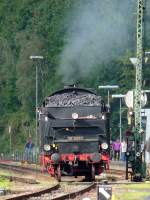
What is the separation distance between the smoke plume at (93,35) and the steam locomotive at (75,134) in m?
23.0

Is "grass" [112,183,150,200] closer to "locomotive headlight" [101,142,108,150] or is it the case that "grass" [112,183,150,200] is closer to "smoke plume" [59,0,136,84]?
"locomotive headlight" [101,142,108,150]

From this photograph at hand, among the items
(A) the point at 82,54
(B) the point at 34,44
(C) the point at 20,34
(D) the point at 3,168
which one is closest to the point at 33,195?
(D) the point at 3,168

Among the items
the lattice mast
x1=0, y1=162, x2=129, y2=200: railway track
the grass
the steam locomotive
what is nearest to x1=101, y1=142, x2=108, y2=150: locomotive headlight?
the steam locomotive

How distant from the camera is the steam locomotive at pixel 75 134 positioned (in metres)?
36.9

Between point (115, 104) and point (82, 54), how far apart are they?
1473 centimetres

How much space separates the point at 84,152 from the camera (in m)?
37.0

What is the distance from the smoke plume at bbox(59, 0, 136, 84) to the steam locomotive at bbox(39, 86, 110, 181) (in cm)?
2296

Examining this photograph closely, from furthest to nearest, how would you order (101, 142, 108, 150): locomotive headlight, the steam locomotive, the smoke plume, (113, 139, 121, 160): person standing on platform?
the smoke plume → (113, 139, 121, 160): person standing on platform → the steam locomotive → (101, 142, 108, 150): locomotive headlight

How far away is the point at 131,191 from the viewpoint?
3108cm

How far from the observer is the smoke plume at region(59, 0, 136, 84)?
63.5m

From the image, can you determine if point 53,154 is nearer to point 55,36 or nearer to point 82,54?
point 82,54

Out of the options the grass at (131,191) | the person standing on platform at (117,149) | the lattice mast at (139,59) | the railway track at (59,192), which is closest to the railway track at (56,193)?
the railway track at (59,192)

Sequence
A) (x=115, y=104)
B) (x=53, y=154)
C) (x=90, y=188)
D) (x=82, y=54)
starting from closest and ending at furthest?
(x=90, y=188), (x=53, y=154), (x=82, y=54), (x=115, y=104)

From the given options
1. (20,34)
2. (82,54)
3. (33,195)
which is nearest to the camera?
(33,195)
